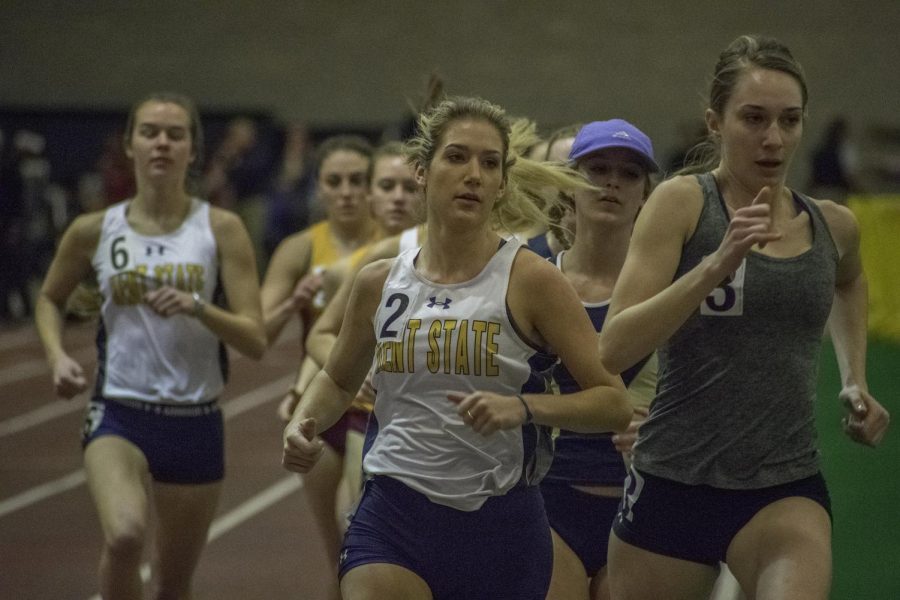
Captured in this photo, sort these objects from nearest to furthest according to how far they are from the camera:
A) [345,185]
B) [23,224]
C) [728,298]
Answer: [728,298] < [345,185] < [23,224]

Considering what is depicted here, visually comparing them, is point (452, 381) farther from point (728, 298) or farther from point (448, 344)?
point (728, 298)

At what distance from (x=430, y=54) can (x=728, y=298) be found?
867 inches

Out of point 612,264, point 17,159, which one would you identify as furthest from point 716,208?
point 17,159

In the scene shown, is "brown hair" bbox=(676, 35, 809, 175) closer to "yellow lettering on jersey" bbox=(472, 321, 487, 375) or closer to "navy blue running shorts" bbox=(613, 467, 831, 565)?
"yellow lettering on jersey" bbox=(472, 321, 487, 375)

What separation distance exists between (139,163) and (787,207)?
118 inches

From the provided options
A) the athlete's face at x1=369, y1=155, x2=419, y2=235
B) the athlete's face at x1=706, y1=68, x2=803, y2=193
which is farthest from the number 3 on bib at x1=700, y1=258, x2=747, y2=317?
the athlete's face at x1=369, y1=155, x2=419, y2=235

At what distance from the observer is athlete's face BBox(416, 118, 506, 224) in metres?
3.93

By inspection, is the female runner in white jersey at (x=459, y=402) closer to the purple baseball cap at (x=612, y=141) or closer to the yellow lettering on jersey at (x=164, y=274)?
the purple baseball cap at (x=612, y=141)

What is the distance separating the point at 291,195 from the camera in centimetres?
2023

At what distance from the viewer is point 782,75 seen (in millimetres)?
3879

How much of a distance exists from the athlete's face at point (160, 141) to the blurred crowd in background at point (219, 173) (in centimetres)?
1017

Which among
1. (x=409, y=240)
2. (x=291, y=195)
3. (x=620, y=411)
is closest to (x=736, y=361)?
(x=620, y=411)

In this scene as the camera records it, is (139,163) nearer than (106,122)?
Yes

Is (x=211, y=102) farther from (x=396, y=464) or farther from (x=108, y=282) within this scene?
(x=396, y=464)
